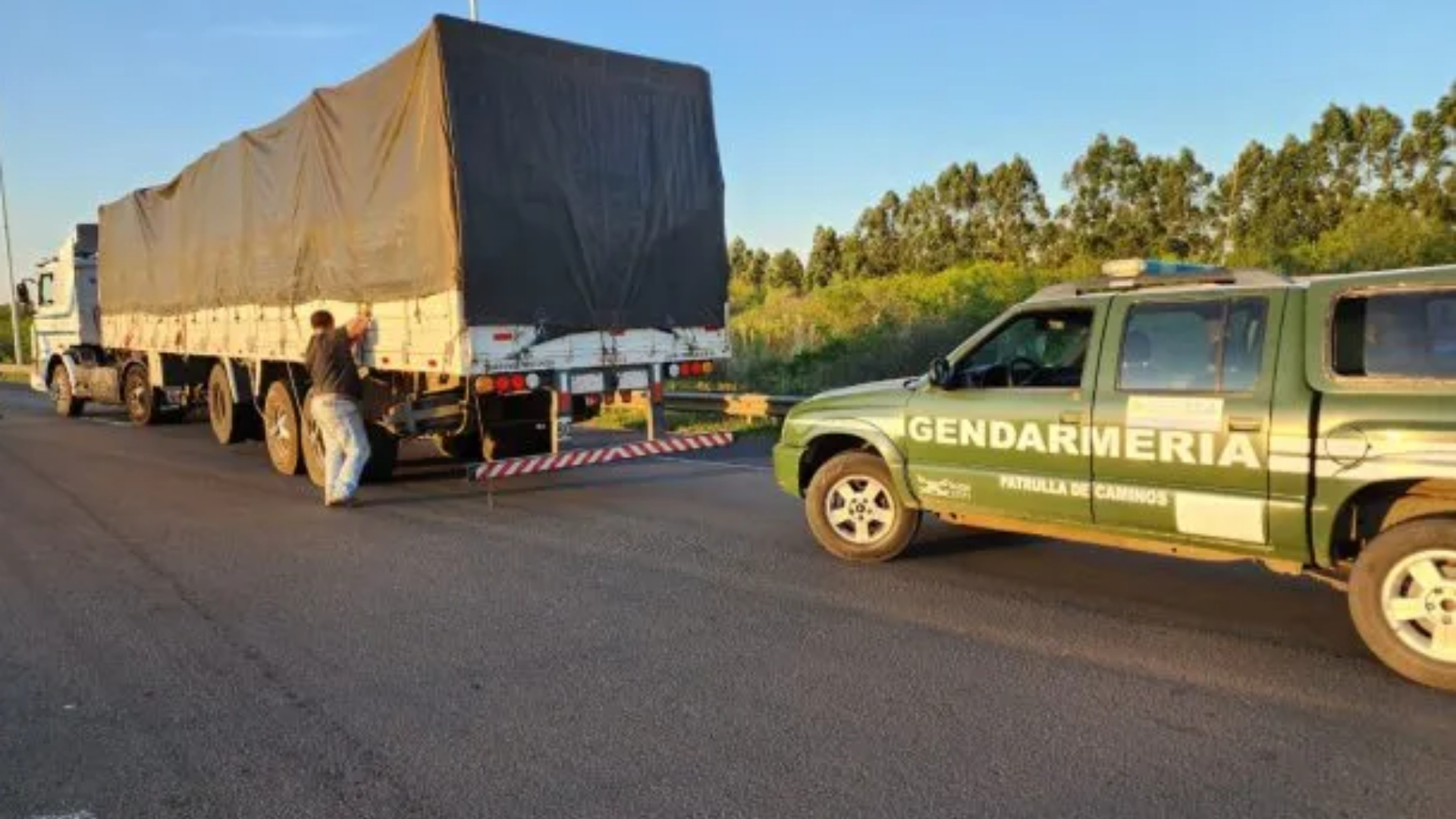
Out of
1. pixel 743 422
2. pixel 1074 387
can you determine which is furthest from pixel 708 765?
pixel 743 422

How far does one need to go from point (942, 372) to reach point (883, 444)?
22.2 inches

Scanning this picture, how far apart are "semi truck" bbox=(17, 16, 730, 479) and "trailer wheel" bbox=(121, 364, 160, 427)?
5.24 metres

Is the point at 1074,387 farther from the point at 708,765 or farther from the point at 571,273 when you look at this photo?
the point at 571,273

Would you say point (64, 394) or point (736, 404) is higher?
point (64, 394)

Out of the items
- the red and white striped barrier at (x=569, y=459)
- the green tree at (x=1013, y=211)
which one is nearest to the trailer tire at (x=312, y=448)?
the red and white striped barrier at (x=569, y=459)

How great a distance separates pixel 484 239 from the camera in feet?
28.0

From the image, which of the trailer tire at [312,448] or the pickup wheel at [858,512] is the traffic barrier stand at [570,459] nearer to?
the trailer tire at [312,448]

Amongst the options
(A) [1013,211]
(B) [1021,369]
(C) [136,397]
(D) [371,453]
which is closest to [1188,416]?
(B) [1021,369]

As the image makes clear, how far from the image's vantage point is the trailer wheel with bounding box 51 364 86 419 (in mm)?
19125

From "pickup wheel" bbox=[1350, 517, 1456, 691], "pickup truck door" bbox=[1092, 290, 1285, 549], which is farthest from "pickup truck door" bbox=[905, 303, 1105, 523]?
"pickup wheel" bbox=[1350, 517, 1456, 691]

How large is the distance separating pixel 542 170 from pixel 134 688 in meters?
5.35

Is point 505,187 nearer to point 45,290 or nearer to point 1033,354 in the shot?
point 1033,354

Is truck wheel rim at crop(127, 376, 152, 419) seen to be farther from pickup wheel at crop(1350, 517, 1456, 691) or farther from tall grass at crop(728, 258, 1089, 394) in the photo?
pickup wheel at crop(1350, 517, 1456, 691)

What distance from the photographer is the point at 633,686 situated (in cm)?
465
